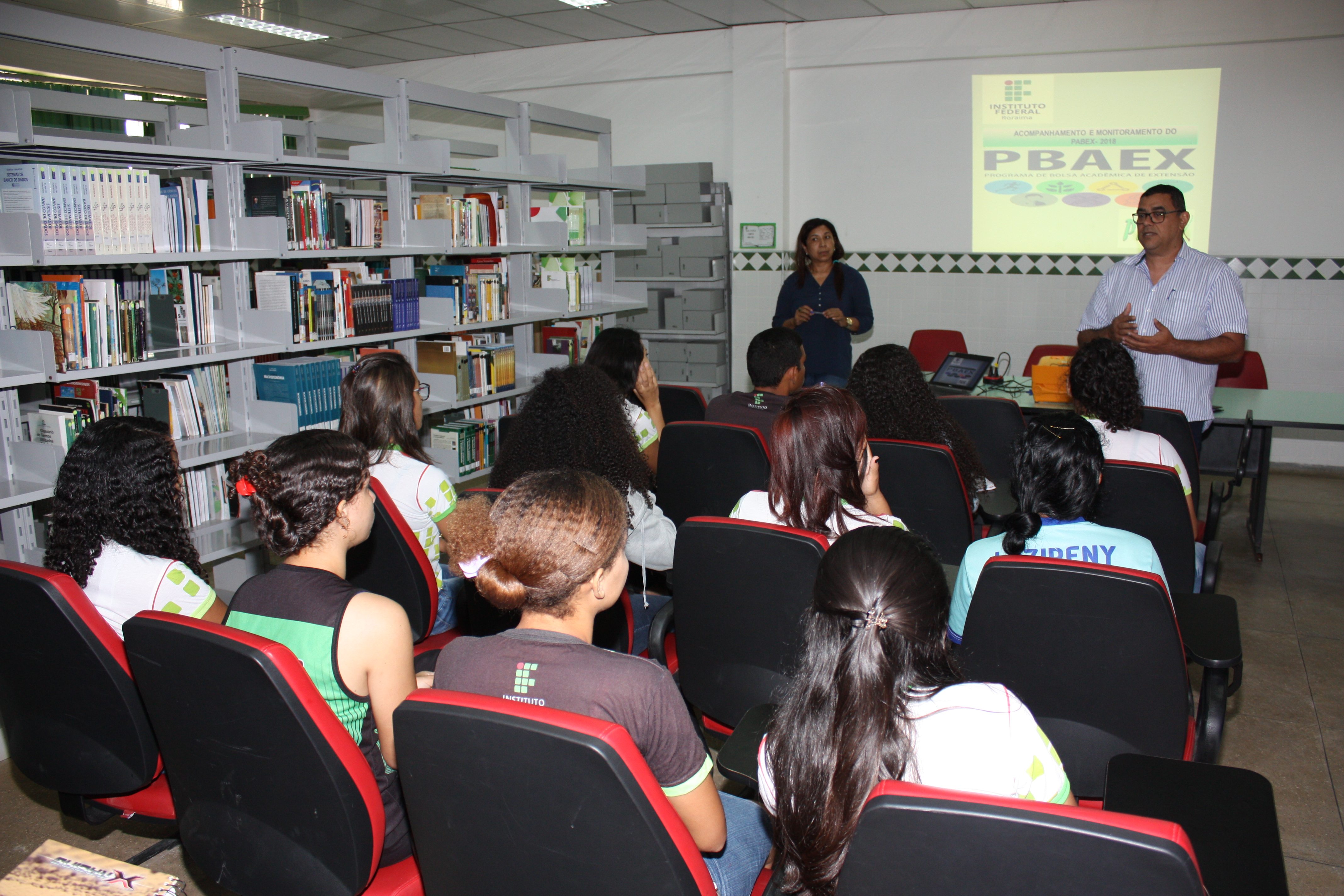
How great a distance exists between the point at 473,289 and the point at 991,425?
2744 mm

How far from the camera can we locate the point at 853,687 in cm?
115

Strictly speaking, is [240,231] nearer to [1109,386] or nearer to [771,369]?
[771,369]

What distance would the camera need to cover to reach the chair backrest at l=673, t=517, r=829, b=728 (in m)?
1.81

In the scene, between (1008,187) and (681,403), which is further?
(1008,187)

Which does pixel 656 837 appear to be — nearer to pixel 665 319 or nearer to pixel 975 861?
pixel 975 861

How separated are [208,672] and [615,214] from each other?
259 inches

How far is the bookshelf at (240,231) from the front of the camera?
2.80 m

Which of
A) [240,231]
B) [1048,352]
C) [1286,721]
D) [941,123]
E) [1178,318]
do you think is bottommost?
[1286,721]

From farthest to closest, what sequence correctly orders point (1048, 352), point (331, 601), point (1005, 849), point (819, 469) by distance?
point (1048, 352) < point (819, 469) < point (331, 601) < point (1005, 849)

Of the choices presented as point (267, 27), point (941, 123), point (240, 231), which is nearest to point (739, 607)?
point (240, 231)

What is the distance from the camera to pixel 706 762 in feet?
4.33

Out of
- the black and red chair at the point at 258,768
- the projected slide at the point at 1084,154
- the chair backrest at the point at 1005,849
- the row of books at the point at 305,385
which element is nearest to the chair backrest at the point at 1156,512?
the chair backrest at the point at 1005,849

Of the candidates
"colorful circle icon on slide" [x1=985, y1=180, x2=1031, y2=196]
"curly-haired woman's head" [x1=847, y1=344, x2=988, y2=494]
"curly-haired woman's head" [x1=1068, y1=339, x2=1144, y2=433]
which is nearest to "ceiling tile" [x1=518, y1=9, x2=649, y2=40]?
"colorful circle icon on slide" [x1=985, y1=180, x2=1031, y2=196]

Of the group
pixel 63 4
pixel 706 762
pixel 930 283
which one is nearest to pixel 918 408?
pixel 706 762
